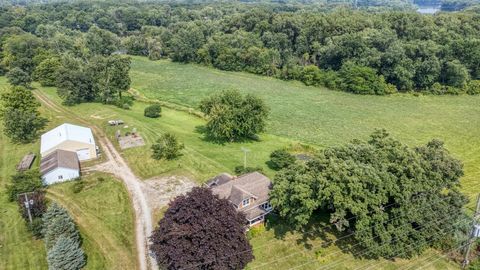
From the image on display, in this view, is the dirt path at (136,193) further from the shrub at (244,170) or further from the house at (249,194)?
the shrub at (244,170)

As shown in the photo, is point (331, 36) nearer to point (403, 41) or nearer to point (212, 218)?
point (403, 41)

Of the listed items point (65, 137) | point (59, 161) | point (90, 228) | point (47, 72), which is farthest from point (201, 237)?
point (47, 72)

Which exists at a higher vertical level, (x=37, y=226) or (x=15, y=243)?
(x=37, y=226)

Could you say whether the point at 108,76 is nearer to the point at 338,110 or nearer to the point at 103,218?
the point at 103,218

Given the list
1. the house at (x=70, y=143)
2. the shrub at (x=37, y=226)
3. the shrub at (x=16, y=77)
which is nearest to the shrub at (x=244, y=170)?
the house at (x=70, y=143)

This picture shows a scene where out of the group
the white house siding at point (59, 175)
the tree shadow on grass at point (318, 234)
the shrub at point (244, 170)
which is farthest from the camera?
the shrub at point (244, 170)

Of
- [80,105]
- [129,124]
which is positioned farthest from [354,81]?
[80,105]
